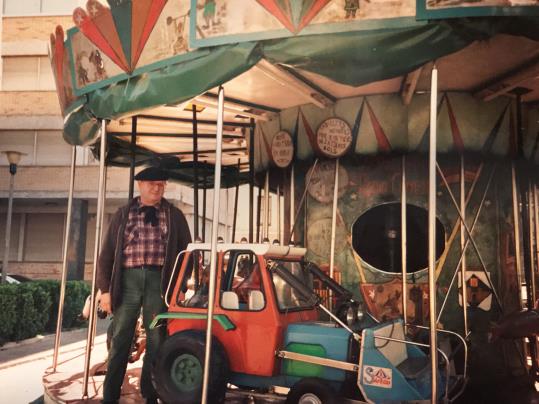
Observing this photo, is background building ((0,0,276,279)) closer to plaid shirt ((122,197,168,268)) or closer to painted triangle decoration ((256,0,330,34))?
plaid shirt ((122,197,168,268))

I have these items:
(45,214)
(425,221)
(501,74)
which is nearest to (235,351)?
(425,221)

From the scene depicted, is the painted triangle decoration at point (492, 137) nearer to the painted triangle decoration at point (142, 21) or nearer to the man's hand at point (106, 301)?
the painted triangle decoration at point (142, 21)

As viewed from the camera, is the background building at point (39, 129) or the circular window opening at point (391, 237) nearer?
the circular window opening at point (391, 237)

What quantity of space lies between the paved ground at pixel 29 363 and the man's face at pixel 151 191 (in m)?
3.22

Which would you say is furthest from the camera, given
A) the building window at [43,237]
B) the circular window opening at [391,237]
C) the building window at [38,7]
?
the building window at [43,237]

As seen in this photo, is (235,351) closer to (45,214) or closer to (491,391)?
(491,391)

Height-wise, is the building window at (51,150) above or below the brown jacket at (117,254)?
above

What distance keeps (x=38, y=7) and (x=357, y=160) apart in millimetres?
21378

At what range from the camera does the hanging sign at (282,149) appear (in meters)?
8.04

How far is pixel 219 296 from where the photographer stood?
5.16 m

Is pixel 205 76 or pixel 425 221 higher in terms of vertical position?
pixel 205 76

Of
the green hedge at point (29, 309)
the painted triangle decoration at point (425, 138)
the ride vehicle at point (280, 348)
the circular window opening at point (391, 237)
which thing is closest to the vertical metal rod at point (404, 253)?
the circular window opening at point (391, 237)

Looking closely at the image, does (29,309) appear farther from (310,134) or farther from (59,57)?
(310,134)

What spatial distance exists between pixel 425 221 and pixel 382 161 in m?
0.95
